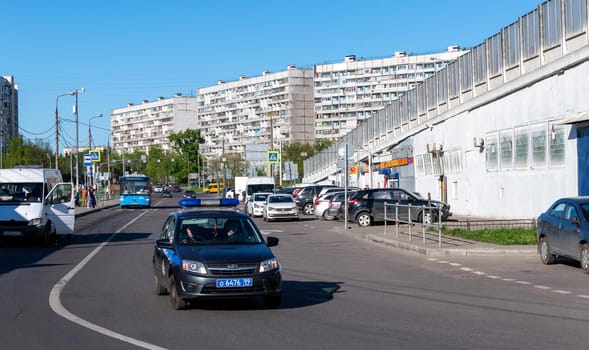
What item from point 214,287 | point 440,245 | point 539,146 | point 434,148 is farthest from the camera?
point 434,148

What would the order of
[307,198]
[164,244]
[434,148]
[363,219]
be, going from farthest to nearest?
[307,198] < [434,148] < [363,219] < [164,244]

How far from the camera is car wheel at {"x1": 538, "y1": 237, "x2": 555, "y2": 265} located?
1805 cm

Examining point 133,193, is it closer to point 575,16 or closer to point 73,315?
point 575,16

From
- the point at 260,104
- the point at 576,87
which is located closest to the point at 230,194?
the point at 576,87

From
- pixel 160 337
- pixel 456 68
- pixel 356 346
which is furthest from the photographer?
pixel 456 68

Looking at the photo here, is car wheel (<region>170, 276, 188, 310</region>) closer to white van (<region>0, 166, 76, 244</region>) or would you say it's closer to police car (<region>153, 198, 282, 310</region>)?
police car (<region>153, 198, 282, 310</region>)

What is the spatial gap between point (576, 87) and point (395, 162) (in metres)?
28.5

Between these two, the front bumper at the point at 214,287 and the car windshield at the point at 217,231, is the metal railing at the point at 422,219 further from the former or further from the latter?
the front bumper at the point at 214,287

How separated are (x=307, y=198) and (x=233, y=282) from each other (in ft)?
129

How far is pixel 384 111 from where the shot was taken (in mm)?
57250

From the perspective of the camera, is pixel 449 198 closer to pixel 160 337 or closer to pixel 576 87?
pixel 576 87

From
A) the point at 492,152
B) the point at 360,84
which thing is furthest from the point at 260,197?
the point at 360,84

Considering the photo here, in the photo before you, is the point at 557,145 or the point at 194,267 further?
the point at 557,145

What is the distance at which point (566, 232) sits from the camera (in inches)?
667
